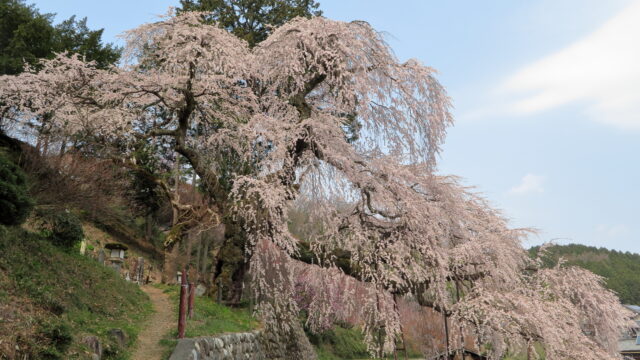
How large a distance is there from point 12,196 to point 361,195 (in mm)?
7685

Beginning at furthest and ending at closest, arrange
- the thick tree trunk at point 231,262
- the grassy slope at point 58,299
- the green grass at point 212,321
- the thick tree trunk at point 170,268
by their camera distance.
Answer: the thick tree trunk at point 170,268 < the thick tree trunk at point 231,262 < the green grass at point 212,321 < the grassy slope at point 58,299

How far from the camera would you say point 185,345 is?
8883mm

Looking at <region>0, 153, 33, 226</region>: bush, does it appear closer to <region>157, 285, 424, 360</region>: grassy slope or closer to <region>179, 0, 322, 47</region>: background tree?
<region>157, 285, 424, 360</region>: grassy slope

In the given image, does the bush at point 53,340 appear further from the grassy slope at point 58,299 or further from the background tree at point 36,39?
the background tree at point 36,39

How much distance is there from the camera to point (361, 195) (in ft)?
34.9

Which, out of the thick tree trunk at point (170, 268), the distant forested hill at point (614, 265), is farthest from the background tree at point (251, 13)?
the distant forested hill at point (614, 265)

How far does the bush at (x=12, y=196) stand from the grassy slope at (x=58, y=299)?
0.58 meters

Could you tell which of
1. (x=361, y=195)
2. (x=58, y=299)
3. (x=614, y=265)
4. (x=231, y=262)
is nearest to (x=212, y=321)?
(x=231, y=262)

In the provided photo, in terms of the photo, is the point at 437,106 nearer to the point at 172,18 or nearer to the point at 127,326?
the point at 172,18

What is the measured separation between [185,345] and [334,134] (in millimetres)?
5581

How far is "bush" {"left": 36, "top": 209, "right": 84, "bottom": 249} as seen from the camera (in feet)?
40.8

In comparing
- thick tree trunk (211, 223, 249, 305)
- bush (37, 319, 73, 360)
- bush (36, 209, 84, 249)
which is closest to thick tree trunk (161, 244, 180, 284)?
bush (36, 209, 84, 249)

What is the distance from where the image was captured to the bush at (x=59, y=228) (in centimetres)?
1243

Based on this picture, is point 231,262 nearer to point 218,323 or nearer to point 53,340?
point 218,323
